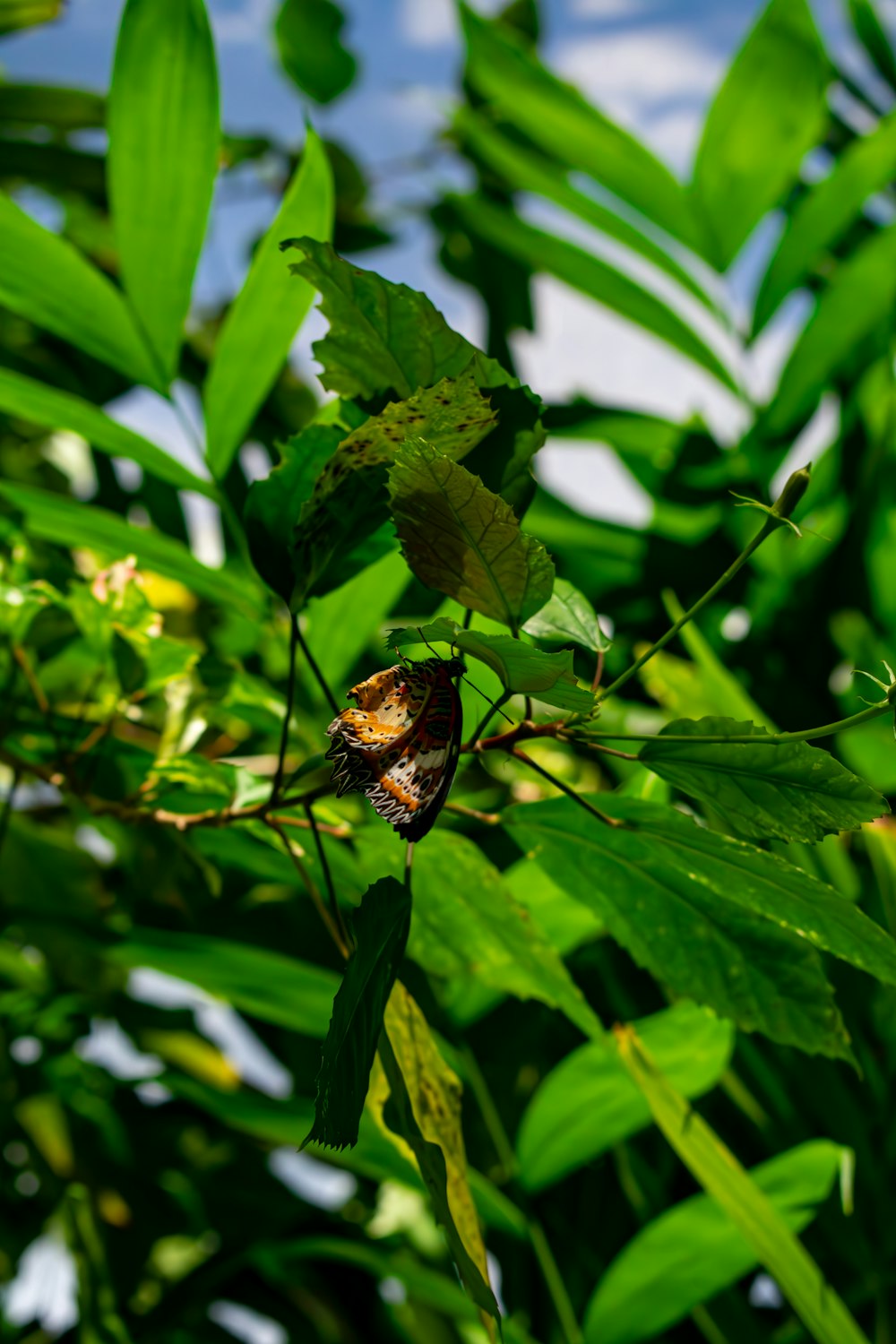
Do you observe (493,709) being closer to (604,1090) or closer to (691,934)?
(691,934)

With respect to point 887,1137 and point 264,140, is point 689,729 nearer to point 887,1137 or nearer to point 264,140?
point 887,1137

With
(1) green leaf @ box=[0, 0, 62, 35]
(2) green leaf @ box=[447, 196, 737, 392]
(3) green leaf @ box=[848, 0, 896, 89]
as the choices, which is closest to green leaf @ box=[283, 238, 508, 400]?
(2) green leaf @ box=[447, 196, 737, 392]

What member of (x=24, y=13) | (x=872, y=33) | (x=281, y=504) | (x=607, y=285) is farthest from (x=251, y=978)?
(x=872, y=33)

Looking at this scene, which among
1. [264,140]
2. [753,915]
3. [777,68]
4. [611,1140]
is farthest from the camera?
[264,140]

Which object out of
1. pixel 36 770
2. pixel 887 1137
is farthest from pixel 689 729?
pixel 887 1137

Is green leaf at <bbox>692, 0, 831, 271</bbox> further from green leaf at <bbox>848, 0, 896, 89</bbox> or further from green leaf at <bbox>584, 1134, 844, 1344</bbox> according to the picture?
green leaf at <bbox>584, 1134, 844, 1344</bbox>

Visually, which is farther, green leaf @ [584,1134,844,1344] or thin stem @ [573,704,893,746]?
green leaf @ [584,1134,844,1344]
